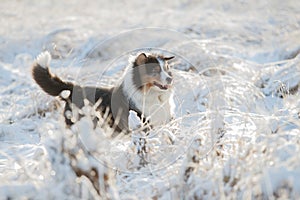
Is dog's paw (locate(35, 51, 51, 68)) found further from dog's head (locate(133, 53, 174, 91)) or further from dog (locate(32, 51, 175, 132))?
dog's head (locate(133, 53, 174, 91))

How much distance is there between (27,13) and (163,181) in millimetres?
11007

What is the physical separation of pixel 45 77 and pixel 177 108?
5.04 feet

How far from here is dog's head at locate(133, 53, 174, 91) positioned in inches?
181

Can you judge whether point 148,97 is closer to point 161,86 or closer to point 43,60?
point 161,86

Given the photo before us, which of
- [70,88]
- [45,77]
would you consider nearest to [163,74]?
[70,88]

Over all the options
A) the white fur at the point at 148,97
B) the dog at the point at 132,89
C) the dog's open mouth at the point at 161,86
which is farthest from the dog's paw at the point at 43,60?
the dog's open mouth at the point at 161,86

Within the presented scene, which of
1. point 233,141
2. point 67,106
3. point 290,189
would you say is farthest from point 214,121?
point 67,106

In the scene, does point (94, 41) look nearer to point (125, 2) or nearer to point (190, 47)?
point (190, 47)

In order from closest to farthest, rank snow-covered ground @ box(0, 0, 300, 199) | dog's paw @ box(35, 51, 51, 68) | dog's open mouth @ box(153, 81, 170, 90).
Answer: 1. snow-covered ground @ box(0, 0, 300, 199)
2. dog's paw @ box(35, 51, 51, 68)
3. dog's open mouth @ box(153, 81, 170, 90)

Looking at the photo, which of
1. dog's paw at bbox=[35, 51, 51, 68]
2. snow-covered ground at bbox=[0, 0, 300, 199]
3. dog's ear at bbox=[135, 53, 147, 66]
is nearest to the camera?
snow-covered ground at bbox=[0, 0, 300, 199]

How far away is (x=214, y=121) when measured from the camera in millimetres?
3051

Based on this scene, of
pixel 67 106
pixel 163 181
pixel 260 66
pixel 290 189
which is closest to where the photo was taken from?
pixel 290 189

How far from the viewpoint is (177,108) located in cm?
504

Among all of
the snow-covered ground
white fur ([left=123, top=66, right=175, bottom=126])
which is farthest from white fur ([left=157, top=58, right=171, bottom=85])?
the snow-covered ground
